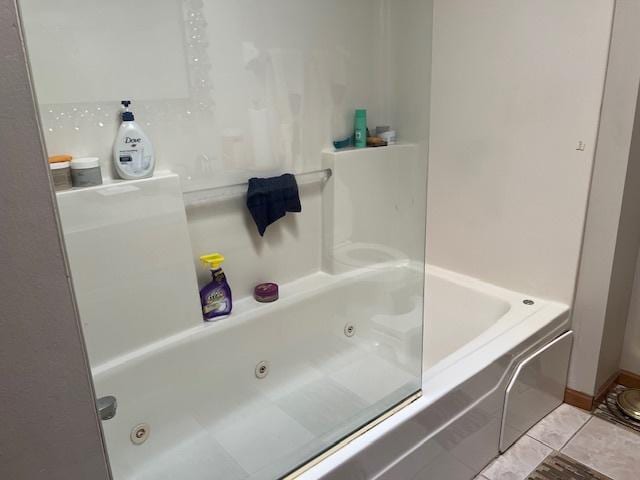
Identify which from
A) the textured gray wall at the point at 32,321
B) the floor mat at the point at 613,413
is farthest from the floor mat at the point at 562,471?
the textured gray wall at the point at 32,321

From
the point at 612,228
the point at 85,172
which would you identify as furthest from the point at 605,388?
the point at 85,172

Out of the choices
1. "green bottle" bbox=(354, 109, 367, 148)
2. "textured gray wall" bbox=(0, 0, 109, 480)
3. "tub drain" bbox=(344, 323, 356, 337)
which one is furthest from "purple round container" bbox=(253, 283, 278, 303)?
"textured gray wall" bbox=(0, 0, 109, 480)

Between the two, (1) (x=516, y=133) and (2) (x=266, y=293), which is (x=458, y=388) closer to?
(2) (x=266, y=293)

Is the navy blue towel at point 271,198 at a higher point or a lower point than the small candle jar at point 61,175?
lower

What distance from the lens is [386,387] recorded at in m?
1.65

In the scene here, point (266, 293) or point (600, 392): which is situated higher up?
point (266, 293)

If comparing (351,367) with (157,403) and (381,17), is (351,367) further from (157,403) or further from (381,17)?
(381,17)

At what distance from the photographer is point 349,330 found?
2.13 metres

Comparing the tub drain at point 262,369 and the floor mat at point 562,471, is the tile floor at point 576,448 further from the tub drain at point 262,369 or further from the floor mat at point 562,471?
the tub drain at point 262,369

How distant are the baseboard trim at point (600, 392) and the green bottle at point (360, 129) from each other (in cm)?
137

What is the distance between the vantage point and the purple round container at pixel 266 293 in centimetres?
199

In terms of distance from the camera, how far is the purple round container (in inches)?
78.2

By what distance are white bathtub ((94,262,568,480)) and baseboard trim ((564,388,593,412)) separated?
298 mm

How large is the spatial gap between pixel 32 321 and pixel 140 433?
1.05m
